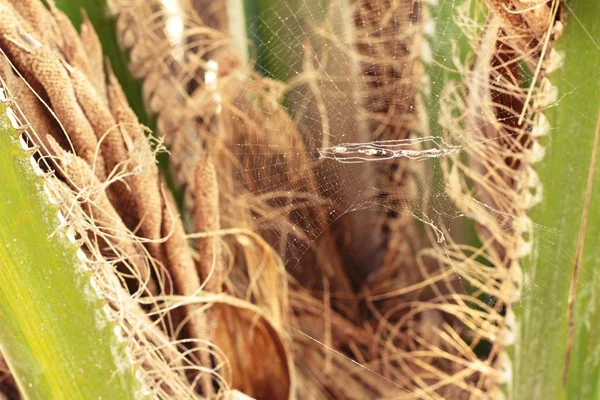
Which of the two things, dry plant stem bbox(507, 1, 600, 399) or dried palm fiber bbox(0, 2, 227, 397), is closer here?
dry plant stem bbox(507, 1, 600, 399)

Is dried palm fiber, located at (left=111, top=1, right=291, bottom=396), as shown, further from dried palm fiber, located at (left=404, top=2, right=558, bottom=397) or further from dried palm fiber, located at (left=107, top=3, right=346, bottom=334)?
dried palm fiber, located at (left=404, top=2, right=558, bottom=397)

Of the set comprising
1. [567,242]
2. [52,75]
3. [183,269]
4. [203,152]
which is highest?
[52,75]

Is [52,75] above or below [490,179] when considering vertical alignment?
above

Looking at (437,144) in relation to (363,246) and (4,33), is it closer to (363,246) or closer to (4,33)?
(363,246)

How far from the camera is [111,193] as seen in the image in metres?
0.56

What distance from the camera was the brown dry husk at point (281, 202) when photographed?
440 millimetres

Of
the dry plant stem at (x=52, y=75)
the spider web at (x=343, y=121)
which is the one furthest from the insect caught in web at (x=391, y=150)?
the dry plant stem at (x=52, y=75)

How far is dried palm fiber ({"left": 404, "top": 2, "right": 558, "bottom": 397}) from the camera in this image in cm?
42

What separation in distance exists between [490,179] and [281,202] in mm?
190

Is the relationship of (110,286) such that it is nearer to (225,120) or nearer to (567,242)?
(225,120)

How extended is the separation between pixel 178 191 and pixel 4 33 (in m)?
0.22

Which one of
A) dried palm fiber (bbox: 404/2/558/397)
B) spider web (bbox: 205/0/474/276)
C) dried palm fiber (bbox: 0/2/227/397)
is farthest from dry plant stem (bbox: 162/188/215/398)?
dried palm fiber (bbox: 404/2/558/397)

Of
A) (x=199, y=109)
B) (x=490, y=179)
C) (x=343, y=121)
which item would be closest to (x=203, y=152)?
(x=199, y=109)

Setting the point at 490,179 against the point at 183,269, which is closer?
the point at 490,179
